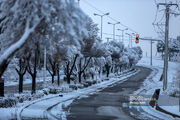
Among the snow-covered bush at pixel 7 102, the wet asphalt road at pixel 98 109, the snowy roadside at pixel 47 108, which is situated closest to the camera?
the wet asphalt road at pixel 98 109

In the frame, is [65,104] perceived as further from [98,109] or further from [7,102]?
[7,102]

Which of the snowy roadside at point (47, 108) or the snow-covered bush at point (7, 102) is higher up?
the snow-covered bush at point (7, 102)

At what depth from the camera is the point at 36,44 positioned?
1317 cm

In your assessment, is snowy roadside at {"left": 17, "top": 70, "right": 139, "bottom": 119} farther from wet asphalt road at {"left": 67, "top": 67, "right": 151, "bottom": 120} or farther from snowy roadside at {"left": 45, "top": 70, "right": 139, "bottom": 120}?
wet asphalt road at {"left": 67, "top": 67, "right": 151, "bottom": 120}

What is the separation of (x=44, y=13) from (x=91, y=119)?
23.5 ft

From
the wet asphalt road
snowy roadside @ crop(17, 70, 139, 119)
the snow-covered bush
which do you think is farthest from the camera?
the snow-covered bush

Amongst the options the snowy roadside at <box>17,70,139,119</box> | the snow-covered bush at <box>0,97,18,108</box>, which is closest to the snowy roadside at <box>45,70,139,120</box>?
the snowy roadside at <box>17,70,139,119</box>

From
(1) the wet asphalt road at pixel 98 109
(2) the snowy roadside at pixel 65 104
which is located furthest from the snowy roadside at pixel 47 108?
(1) the wet asphalt road at pixel 98 109

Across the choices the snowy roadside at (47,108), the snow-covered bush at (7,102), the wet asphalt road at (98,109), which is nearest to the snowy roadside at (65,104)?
the snowy roadside at (47,108)

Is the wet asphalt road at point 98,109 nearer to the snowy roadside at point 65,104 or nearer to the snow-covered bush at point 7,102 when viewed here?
the snowy roadside at point 65,104

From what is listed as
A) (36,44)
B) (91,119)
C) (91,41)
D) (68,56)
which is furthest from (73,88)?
(36,44)

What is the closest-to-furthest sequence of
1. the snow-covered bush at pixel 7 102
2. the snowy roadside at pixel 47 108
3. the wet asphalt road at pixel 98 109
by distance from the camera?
1. the wet asphalt road at pixel 98 109
2. the snowy roadside at pixel 47 108
3. the snow-covered bush at pixel 7 102

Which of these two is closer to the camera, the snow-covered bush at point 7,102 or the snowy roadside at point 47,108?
the snowy roadside at point 47,108

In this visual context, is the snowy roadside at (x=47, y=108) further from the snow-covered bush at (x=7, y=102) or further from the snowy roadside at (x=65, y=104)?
the snow-covered bush at (x=7, y=102)
